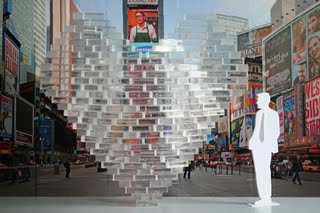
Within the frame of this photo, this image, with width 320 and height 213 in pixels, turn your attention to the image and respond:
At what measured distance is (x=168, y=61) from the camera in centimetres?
719

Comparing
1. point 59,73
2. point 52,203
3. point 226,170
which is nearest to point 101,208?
point 52,203

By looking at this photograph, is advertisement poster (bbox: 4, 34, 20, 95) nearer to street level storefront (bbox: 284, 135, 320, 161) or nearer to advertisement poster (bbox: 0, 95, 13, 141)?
advertisement poster (bbox: 0, 95, 13, 141)

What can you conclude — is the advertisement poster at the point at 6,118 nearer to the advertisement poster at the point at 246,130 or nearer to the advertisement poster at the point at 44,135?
the advertisement poster at the point at 44,135

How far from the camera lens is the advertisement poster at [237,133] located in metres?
8.85

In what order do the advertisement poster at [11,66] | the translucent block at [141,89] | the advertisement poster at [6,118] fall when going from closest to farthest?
the translucent block at [141,89], the advertisement poster at [6,118], the advertisement poster at [11,66]

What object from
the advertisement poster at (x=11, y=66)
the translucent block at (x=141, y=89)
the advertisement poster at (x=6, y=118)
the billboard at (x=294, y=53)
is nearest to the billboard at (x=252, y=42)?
the billboard at (x=294, y=53)

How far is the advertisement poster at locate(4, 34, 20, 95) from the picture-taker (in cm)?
927

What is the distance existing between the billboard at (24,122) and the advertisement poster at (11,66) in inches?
9.5

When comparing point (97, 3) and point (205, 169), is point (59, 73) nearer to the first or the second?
point (97, 3)

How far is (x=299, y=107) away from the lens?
8617 millimetres

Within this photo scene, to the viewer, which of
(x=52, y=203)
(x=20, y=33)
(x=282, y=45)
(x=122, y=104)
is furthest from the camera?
(x=20, y=33)

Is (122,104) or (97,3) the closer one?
(122,104)

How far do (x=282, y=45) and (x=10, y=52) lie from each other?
5020 millimetres

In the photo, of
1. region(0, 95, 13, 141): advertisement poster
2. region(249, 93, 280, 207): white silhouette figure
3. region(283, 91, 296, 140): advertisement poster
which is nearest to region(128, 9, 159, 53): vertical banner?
region(249, 93, 280, 207): white silhouette figure
